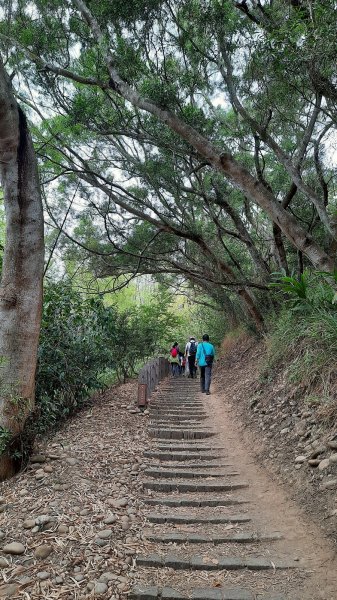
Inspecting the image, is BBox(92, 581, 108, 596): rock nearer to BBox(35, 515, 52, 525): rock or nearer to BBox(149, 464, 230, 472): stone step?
BBox(35, 515, 52, 525): rock

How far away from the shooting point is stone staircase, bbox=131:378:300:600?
275cm

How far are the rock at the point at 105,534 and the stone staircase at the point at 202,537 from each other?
1.05 ft

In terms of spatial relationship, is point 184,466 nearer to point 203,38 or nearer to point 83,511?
point 83,511

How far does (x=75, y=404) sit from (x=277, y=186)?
27.3 feet

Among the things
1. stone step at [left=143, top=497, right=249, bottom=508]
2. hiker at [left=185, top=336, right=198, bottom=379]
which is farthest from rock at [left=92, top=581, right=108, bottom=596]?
hiker at [left=185, top=336, right=198, bottom=379]

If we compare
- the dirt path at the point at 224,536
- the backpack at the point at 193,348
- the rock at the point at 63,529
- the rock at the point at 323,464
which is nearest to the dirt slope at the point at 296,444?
the rock at the point at 323,464

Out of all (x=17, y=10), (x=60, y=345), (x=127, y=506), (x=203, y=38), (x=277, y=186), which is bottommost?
(x=127, y=506)

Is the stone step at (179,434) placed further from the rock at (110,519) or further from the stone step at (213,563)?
the stone step at (213,563)

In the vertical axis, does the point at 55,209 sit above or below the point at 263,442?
above

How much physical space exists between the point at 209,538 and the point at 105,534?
→ 35.7 inches

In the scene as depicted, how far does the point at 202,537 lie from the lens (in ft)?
11.1

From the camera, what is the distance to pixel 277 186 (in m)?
11.4

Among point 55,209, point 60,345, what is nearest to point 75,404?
point 60,345

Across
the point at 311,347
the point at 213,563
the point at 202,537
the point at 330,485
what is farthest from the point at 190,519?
the point at 311,347
